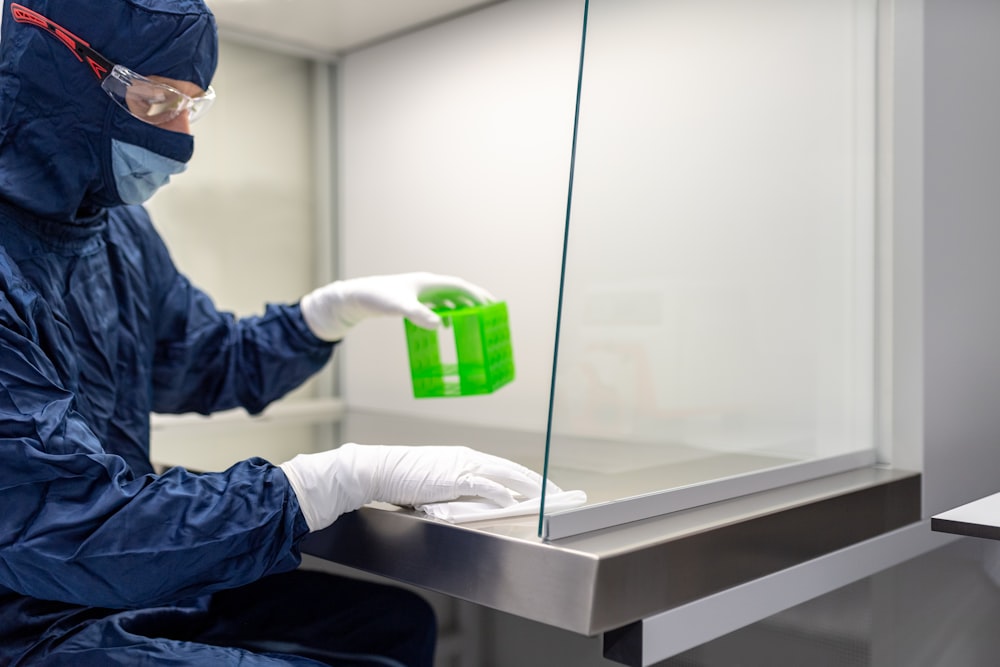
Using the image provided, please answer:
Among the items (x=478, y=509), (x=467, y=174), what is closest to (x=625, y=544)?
(x=478, y=509)

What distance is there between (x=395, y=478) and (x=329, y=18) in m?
1.47

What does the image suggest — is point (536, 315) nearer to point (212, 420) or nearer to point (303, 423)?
point (303, 423)

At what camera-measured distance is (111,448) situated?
1.35 metres

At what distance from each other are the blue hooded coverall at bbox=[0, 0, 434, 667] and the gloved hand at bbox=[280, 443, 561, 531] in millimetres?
36

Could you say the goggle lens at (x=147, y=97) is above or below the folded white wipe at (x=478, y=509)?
above

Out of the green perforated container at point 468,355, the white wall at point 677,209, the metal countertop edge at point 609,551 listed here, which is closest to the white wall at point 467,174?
the white wall at point 677,209

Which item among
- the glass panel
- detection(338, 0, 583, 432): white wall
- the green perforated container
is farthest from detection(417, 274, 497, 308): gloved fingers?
the glass panel

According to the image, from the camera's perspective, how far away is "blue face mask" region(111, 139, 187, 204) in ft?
4.02

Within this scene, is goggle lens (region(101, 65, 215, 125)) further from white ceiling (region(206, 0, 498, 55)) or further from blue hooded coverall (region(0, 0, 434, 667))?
white ceiling (region(206, 0, 498, 55))

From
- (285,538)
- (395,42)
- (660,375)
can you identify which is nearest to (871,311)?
(660,375)

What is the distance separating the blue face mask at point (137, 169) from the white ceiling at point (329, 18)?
0.94 metres

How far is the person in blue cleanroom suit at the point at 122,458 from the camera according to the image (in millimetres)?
972

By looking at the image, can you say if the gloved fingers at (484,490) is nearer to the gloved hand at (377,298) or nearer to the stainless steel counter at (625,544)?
the stainless steel counter at (625,544)

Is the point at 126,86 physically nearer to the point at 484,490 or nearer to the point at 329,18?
the point at 484,490
